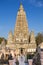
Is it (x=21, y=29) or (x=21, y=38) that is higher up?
(x=21, y=29)

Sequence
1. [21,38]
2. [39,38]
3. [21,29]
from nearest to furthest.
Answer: [21,38], [21,29], [39,38]

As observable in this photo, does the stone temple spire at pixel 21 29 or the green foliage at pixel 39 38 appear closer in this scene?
the stone temple spire at pixel 21 29

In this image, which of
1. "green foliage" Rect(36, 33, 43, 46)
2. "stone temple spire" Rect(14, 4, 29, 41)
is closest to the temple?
"stone temple spire" Rect(14, 4, 29, 41)

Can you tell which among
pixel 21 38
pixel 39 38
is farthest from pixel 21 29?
pixel 39 38

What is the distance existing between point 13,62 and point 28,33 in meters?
31.1

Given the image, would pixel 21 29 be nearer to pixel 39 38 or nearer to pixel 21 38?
pixel 21 38

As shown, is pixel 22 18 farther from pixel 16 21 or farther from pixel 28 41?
pixel 28 41

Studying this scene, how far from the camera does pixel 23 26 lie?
4225 cm

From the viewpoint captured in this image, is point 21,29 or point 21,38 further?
point 21,29

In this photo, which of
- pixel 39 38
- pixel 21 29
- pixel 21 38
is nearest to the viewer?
pixel 21 38

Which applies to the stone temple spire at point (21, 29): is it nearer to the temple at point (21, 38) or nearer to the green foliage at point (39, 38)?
the temple at point (21, 38)

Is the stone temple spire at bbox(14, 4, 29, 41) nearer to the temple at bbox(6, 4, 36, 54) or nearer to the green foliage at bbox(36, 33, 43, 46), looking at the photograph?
the temple at bbox(6, 4, 36, 54)

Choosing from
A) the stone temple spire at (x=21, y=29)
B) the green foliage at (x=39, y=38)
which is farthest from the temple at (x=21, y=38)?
the green foliage at (x=39, y=38)

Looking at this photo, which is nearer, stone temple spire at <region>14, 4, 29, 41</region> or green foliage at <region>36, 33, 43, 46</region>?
stone temple spire at <region>14, 4, 29, 41</region>
